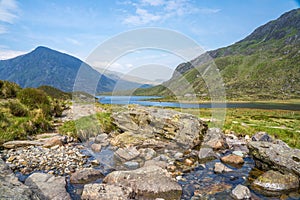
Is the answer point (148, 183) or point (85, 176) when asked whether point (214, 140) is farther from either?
point (85, 176)

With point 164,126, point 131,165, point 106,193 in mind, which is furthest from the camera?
point 164,126

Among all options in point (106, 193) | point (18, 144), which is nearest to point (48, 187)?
point (106, 193)

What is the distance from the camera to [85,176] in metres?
7.80

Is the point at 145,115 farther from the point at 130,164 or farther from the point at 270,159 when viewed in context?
the point at 270,159

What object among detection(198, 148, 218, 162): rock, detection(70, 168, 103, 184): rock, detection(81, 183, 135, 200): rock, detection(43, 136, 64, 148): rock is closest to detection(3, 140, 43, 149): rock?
detection(43, 136, 64, 148): rock

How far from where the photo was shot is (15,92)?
2145cm

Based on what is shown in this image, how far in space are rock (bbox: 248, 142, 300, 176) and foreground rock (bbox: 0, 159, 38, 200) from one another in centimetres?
848

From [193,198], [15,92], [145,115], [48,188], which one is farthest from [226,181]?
[15,92]

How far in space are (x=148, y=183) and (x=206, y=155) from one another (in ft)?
16.0

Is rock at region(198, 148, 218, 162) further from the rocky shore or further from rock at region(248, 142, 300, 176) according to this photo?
rock at region(248, 142, 300, 176)

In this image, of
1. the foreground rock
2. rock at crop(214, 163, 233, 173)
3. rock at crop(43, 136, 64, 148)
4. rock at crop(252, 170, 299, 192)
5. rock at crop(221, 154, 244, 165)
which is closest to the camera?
the foreground rock

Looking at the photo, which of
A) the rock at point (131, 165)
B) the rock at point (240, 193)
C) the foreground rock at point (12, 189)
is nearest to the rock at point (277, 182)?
the rock at point (240, 193)

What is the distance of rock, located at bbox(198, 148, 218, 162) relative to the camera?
10578mm

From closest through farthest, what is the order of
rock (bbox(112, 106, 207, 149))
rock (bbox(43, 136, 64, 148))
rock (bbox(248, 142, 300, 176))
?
rock (bbox(248, 142, 300, 176)), rock (bbox(43, 136, 64, 148)), rock (bbox(112, 106, 207, 149))
